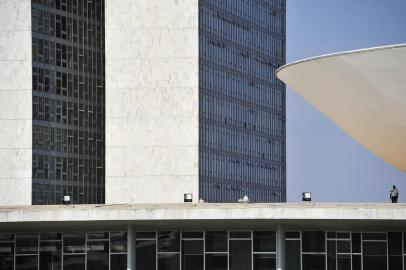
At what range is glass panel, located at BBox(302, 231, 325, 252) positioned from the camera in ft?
210

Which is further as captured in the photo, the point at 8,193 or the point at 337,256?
the point at 8,193

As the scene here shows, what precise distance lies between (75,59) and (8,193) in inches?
584

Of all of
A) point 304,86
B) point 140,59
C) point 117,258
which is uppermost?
point 140,59

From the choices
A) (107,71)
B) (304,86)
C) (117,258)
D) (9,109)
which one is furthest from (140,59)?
(304,86)

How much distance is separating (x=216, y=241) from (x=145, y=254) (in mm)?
3147

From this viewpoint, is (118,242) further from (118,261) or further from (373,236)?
(373,236)

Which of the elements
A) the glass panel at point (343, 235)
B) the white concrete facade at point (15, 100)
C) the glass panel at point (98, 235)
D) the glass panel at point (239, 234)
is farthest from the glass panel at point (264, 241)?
the white concrete facade at point (15, 100)

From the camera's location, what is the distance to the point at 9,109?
14025cm

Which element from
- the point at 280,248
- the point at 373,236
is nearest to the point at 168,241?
the point at 280,248

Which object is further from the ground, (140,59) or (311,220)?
(140,59)

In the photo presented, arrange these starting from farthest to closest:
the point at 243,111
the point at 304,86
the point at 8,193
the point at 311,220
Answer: the point at 243,111 < the point at 8,193 < the point at 311,220 < the point at 304,86

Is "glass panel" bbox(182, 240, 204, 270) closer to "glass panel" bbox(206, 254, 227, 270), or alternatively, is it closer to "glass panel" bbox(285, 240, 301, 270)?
"glass panel" bbox(206, 254, 227, 270)

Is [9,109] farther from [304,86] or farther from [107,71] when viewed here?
[304,86]

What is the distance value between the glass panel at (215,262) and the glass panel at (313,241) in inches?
148
